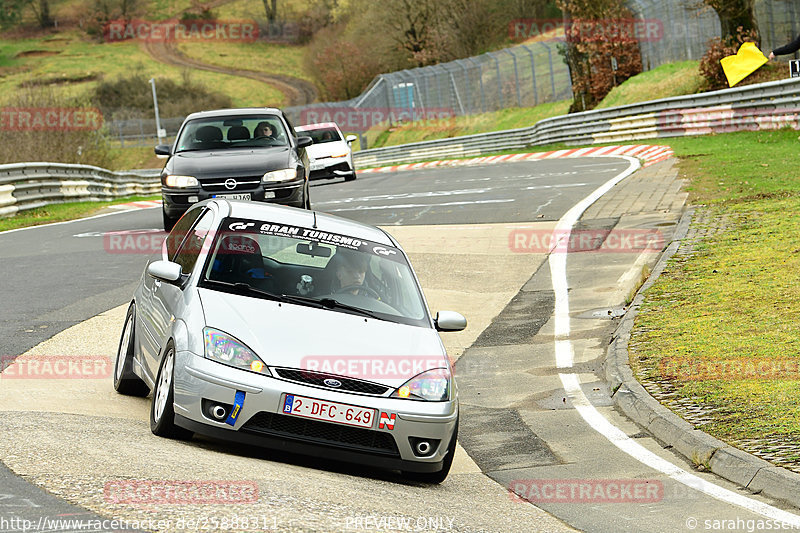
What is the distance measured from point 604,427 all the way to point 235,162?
9.28m

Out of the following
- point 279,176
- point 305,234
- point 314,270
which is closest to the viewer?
Result: point 314,270

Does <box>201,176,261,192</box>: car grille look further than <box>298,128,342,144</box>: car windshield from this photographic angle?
No

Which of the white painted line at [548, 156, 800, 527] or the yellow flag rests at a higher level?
the yellow flag

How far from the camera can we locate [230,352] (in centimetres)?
679

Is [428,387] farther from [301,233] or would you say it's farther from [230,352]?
[301,233]

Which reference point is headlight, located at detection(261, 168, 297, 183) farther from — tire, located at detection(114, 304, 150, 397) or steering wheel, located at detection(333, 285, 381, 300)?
steering wheel, located at detection(333, 285, 381, 300)

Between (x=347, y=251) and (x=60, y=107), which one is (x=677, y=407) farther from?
(x=60, y=107)

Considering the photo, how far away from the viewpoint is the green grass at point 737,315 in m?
8.10

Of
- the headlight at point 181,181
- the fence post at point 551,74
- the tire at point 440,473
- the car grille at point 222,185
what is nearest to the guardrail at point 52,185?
the headlight at point 181,181

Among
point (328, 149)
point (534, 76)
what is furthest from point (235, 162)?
point (534, 76)

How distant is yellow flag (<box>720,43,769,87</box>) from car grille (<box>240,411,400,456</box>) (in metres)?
7.11

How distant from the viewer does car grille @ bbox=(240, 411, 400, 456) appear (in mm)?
6645

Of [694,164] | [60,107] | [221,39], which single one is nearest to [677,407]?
[694,164]

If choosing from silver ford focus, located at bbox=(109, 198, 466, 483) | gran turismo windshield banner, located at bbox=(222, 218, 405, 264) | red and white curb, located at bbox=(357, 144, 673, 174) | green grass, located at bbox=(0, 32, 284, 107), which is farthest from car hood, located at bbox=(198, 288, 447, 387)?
green grass, located at bbox=(0, 32, 284, 107)
